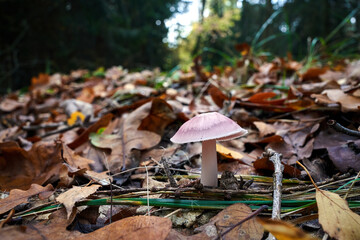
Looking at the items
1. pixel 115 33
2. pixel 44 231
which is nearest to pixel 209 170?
pixel 44 231

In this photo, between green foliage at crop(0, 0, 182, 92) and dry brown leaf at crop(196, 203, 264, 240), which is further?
green foliage at crop(0, 0, 182, 92)

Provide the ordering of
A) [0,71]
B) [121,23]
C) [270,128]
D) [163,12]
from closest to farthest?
[270,128], [0,71], [121,23], [163,12]

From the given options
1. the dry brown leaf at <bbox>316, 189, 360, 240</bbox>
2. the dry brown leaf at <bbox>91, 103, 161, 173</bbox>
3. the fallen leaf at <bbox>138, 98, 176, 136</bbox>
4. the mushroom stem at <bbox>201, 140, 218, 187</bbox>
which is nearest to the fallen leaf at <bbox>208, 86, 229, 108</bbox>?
the fallen leaf at <bbox>138, 98, 176, 136</bbox>

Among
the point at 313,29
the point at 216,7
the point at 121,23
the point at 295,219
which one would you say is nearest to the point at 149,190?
the point at 295,219

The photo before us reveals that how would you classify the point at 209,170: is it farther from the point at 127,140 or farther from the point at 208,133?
the point at 127,140

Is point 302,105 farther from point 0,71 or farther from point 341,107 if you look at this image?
point 0,71

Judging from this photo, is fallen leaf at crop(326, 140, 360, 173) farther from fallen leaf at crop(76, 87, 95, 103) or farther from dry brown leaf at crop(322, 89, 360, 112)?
fallen leaf at crop(76, 87, 95, 103)
